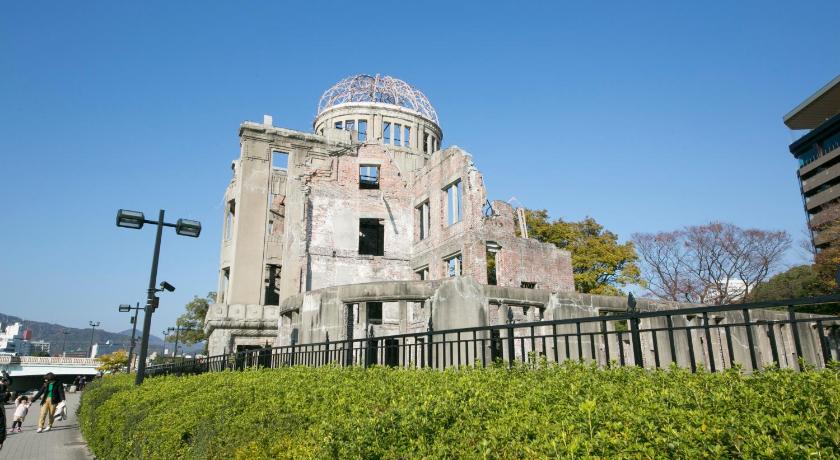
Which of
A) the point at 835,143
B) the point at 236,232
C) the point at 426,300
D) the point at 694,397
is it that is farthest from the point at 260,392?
the point at 835,143

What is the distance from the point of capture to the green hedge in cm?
254

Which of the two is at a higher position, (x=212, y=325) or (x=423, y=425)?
(x=212, y=325)

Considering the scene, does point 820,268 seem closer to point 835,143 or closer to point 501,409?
point 835,143

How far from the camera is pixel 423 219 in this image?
3105cm

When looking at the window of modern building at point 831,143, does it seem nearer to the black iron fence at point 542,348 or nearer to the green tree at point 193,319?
the black iron fence at point 542,348

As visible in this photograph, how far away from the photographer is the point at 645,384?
393 cm

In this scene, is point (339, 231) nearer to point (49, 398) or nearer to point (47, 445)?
point (49, 398)

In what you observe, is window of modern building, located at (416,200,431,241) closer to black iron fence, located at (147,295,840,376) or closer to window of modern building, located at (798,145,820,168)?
black iron fence, located at (147,295,840,376)

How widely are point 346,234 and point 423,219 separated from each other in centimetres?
483

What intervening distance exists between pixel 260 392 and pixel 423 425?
320cm

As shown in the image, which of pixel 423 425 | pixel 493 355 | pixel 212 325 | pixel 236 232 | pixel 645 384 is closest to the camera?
pixel 423 425

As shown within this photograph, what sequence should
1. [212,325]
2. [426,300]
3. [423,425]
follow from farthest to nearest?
[212,325]
[426,300]
[423,425]

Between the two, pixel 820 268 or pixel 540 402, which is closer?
pixel 540 402

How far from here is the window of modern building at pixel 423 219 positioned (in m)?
30.1
